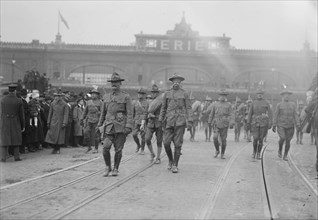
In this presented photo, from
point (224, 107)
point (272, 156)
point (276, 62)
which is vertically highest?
point (276, 62)

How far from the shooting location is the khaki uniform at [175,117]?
9.80 m

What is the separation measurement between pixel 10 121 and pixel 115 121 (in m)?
3.45

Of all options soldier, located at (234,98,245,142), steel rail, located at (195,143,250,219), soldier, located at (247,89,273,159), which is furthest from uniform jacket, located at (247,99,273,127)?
soldier, located at (234,98,245,142)

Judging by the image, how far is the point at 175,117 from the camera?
9.84 m

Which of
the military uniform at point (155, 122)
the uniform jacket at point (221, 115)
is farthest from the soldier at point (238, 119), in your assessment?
the military uniform at point (155, 122)

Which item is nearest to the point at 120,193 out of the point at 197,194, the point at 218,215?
the point at 197,194

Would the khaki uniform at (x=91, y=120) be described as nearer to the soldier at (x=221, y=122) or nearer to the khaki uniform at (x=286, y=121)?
the soldier at (x=221, y=122)

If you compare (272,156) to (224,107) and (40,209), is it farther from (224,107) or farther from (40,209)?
(40,209)

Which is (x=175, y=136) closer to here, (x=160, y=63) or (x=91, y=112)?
(x=91, y=112)

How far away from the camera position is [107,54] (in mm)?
51094

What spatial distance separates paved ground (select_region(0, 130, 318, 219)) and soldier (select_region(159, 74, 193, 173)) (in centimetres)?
52

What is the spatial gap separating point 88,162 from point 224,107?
171 inches

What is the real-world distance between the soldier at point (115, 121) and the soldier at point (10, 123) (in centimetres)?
289

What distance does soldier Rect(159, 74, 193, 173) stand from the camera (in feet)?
32.1
